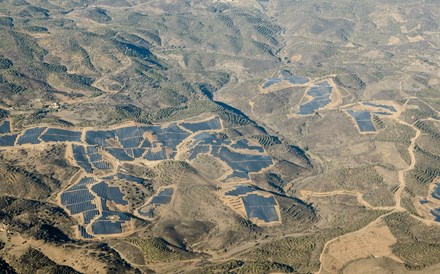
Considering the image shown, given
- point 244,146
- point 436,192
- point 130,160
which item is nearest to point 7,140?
point 130,160

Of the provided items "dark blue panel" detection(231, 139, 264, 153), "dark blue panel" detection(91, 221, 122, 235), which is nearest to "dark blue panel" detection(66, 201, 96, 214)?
"dark blue panel" detection(91, 221, 122, 235)

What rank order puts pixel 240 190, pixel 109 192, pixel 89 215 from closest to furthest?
Result: pixel 89 215
pixel 109 192
pixel 240 190

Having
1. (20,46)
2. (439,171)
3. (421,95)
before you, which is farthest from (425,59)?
(20,46)

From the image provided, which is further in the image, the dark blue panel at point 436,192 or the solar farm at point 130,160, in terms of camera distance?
the dark blue panel at point 436,192

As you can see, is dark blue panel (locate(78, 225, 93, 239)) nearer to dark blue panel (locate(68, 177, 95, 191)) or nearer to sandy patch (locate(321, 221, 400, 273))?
dark blue panel (locate(68, 177, 95, 191))

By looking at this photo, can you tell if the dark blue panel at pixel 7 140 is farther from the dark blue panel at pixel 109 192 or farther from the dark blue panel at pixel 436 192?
the dark blue panel at pixel 436 192

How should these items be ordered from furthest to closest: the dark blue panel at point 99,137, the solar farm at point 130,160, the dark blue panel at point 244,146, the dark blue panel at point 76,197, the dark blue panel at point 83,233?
the dark blue panel at point 244,146 < the dark blue panel at point 99,137 < the dark blue panel at point 76,197 < the solar farm at point 130,160 < the dark blue panel at point 83,233

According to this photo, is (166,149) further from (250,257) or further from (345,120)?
(345,120)

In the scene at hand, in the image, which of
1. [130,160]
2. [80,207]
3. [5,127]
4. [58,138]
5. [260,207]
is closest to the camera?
[80,207]

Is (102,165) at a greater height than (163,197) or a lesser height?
greater

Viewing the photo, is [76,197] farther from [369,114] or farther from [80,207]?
[369,114]

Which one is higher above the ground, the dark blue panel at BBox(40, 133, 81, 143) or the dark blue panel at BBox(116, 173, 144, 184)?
the dark blue panel at BBox(40, 133, 81, 143)

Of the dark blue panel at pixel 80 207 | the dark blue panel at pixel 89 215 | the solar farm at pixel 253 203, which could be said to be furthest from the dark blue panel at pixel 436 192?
the dark blue panel at pixel 80 207
